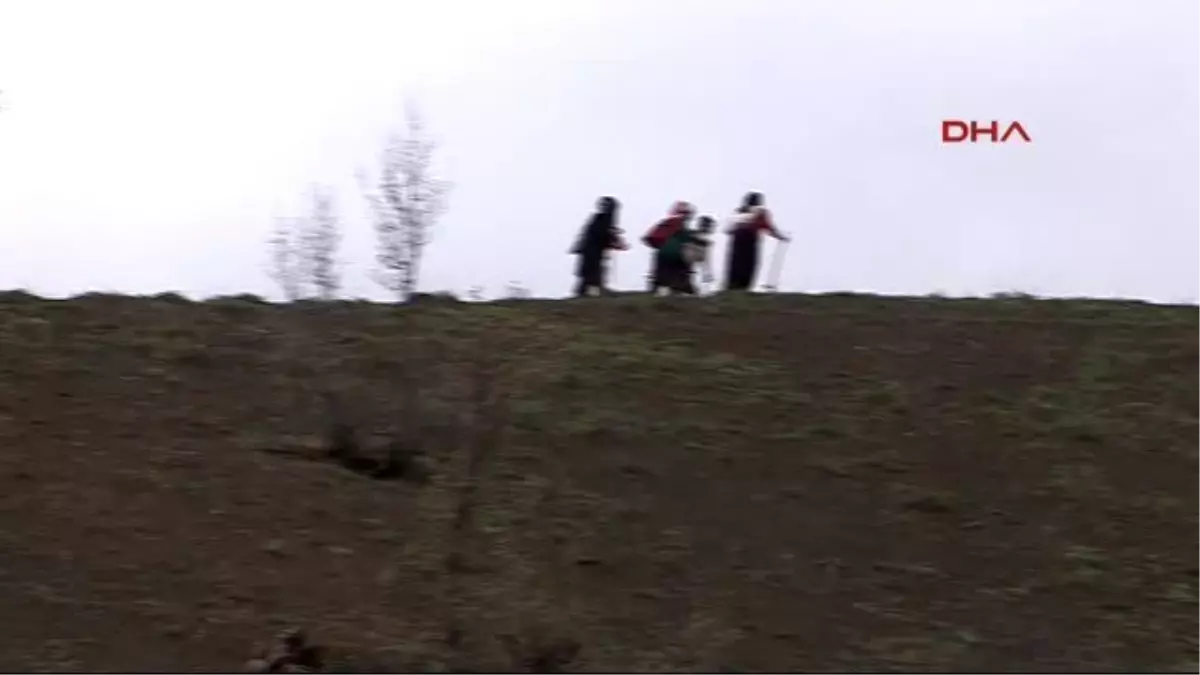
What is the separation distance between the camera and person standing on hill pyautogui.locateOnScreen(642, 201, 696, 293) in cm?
1430

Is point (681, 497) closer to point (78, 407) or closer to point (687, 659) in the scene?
point (687, 659)

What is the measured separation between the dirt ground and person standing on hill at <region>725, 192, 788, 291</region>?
101 cm

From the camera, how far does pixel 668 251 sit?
1431cm

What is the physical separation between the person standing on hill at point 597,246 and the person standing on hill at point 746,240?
3.06ft

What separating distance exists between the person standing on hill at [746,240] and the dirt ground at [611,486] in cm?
101

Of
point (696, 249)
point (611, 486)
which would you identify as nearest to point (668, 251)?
point (696, 249)

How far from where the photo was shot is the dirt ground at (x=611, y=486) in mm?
8500

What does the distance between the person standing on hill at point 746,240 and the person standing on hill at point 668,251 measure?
459mm

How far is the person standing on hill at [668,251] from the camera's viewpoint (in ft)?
46.9

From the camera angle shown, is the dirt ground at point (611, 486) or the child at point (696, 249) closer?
the dirt ground at point (611, 486)

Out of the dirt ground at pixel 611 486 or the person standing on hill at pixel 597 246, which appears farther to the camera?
the person standing on hill at pixel 597 246

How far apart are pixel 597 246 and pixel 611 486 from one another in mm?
4628

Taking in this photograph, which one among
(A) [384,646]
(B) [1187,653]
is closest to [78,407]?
(A) [384,646]

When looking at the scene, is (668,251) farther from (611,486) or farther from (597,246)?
(611,486)
